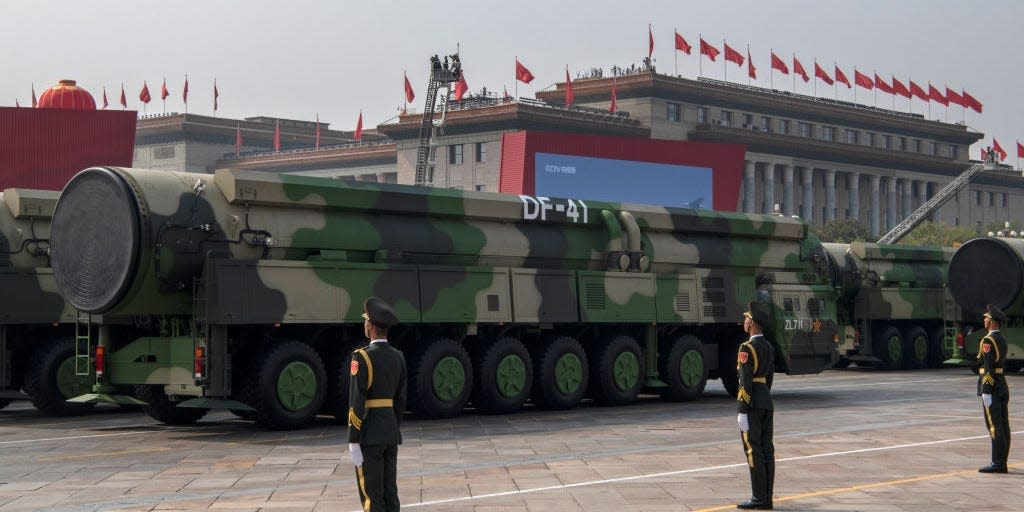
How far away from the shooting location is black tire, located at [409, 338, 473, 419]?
22.5 metres

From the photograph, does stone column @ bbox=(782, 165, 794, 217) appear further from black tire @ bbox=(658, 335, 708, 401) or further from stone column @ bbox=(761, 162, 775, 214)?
black tire @ bbox=(658, 335, 708, 401)

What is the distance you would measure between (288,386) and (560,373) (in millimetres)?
5788

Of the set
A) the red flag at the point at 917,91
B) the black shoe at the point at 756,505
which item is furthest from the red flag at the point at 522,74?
the black shoe at the point at 756,505

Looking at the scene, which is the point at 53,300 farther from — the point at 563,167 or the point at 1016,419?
the point at 563,167

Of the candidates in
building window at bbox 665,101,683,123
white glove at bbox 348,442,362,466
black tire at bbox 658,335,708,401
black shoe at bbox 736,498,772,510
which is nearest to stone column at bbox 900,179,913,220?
building window at bbox 665,101,683,123

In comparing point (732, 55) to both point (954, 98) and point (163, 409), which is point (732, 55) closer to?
point (954, 98)

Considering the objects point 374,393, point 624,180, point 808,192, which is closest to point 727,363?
point 374,393

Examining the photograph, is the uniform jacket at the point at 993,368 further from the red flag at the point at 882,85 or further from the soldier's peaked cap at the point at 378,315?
the red flag at the point at 882,85

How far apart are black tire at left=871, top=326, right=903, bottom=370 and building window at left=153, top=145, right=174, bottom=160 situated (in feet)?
383

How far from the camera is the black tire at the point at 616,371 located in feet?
83.9

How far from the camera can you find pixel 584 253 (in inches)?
1018

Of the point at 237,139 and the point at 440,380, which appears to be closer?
the point at 440,380

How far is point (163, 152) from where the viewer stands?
490 ft

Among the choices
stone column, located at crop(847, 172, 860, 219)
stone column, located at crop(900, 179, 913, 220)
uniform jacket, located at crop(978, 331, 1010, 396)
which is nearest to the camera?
uniform jacket, located at crop(978, 331, 1010, 396)
